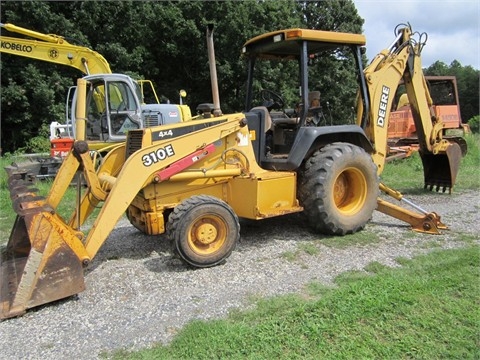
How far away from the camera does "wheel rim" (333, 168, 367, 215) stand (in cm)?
567

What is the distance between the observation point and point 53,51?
438 inches

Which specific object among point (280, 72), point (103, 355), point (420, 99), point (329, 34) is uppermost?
point (280, 72)

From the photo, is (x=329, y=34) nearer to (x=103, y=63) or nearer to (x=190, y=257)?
(x=190, y=257)

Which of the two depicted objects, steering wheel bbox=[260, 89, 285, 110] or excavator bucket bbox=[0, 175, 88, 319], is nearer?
excavator bucket bbox=[0, 175, 88, 319]

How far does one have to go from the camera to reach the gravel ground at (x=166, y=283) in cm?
320

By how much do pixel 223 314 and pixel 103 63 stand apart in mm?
9888

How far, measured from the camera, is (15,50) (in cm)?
1068

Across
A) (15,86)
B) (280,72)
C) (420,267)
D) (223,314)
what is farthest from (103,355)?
(15,86)

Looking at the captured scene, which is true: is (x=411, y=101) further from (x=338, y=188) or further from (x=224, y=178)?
(x=224, y=178)

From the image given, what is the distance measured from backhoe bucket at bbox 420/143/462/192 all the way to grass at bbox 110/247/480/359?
4330 millimetres

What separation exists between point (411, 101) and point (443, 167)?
1801 millimetres

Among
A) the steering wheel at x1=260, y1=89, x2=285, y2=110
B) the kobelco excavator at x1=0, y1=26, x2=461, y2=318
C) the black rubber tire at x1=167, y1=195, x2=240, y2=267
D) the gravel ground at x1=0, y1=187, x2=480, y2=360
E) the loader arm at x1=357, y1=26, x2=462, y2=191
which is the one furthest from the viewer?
the loader arm at x1=357, y1=26, x2=462, y2=191

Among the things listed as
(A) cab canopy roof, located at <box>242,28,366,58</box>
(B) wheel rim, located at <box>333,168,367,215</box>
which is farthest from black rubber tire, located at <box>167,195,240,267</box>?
(A) cab canopy roof, located at <box>242,28,366,58</box>

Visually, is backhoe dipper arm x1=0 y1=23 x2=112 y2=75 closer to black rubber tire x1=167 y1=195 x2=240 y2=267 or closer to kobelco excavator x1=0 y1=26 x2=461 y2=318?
kobelco excavator x1=0 y1=26 x2=461 y2=318
